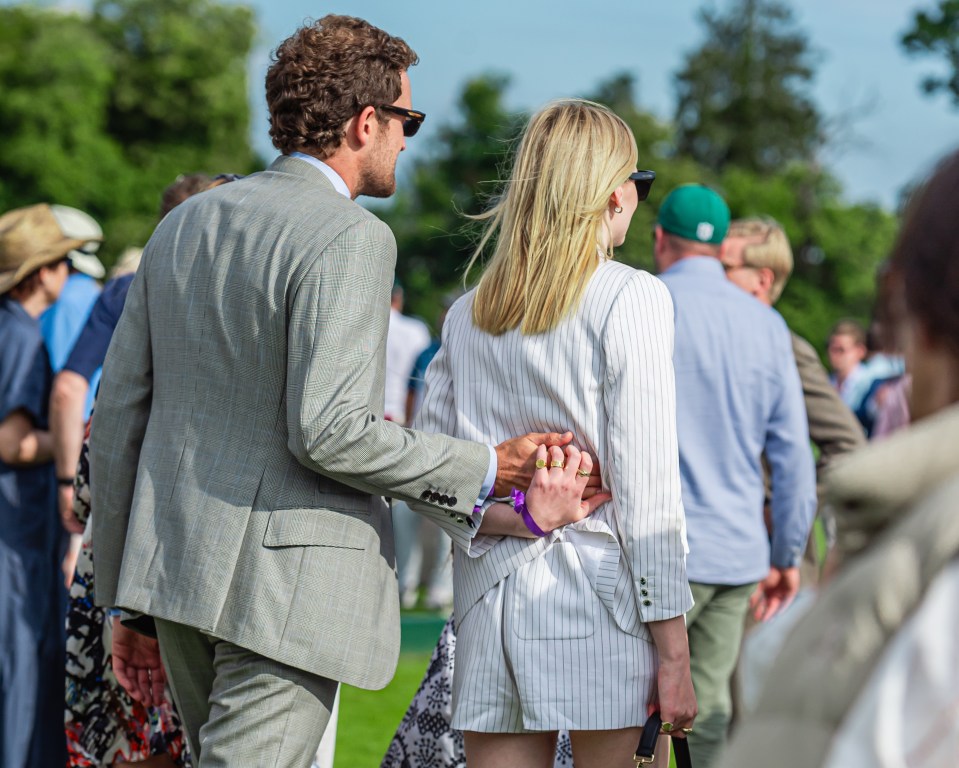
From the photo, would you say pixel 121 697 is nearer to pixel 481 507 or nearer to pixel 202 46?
pixel 481 507

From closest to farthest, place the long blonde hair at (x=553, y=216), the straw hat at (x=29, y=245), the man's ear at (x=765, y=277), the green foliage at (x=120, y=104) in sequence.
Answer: the long blonde hair at (x=553, y=216)
the straw hat at (x=29, y=245)
the man's ear at (x=765, y=277)
the green foliage at (x=120, y=104)

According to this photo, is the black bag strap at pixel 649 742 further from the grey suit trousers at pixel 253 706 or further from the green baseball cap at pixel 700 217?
the green baseball cap at pixel 700 217

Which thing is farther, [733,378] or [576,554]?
[733,378]

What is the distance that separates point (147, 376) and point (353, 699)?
4.60m

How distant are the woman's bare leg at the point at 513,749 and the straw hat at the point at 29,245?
3.00m

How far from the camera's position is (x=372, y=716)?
6.66 metres

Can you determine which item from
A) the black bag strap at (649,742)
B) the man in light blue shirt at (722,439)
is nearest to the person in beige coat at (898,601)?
the black bag strap at (649,742)

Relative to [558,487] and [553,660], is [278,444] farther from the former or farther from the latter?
[553,660]

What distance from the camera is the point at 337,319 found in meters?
2.66

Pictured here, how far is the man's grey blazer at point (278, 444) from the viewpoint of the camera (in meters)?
2.67

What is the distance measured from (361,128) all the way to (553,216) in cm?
51

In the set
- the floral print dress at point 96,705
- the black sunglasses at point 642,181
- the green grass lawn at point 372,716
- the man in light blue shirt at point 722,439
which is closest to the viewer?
the black sunglasses at point 642,181

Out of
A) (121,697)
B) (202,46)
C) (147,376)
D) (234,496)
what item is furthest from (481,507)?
(202,46)

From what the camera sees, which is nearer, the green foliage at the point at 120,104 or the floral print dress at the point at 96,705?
the floral print dress at the point at 96,705
